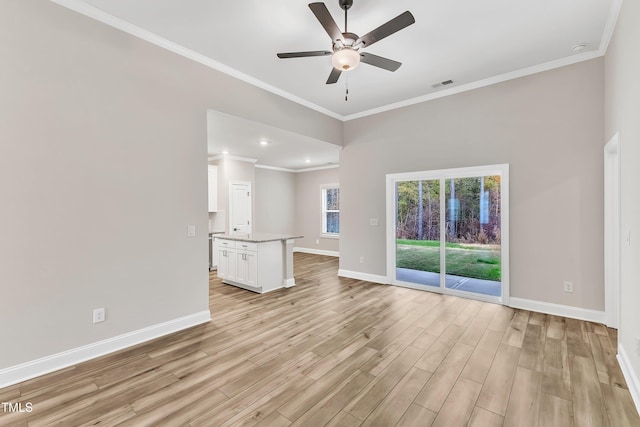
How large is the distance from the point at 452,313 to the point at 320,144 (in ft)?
12.3

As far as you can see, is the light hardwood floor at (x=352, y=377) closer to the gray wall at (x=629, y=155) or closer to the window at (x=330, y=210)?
the gray wall at (x=629, y=155)

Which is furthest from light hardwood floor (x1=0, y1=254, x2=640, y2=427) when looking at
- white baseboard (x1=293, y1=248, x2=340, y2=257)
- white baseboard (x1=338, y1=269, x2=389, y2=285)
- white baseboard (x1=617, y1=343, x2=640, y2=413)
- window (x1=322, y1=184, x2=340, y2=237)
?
window (x1=322, y1=184, x2=340, y2=237)

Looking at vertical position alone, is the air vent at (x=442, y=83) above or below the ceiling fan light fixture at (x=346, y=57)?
above

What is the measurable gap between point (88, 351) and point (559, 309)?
5.36 metres

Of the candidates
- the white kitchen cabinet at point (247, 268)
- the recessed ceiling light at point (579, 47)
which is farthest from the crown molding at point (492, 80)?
the white kitchen cabinet at point (247, 268)

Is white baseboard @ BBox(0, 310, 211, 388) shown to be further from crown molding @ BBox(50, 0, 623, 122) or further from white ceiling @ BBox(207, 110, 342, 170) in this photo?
crown molding @ BBox(50, 0, 623, 122)

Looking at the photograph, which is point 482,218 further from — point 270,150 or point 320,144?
point 270,150

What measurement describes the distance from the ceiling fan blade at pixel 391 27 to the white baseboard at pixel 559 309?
3840 millimetres

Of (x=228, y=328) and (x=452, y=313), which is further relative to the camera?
(x=452, y=313)

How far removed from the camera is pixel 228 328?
3316 mm

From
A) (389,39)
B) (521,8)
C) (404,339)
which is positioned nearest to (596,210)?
(521,8)

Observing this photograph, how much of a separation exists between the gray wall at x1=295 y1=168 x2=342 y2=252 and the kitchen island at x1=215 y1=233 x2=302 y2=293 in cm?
384

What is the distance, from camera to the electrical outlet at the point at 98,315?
2676 mm

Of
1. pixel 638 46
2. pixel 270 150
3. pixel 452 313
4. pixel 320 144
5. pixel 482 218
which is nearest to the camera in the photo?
pixel 638 46
